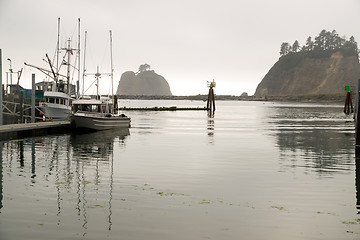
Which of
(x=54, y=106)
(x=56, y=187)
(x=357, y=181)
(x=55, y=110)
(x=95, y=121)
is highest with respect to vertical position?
(x=54, y=106)

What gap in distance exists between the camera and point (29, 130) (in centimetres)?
3284

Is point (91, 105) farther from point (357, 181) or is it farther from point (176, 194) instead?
point (357, 181)

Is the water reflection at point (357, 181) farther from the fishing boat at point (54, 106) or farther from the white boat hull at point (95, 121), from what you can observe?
the fishing boat at point (54, 106)

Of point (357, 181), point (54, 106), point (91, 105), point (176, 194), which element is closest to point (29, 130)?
point (91, 105)

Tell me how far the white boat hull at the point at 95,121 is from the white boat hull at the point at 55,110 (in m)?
12.7

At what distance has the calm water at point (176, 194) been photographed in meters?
10.5

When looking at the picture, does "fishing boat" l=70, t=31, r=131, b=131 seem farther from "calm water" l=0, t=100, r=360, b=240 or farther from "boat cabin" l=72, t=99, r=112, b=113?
"calm water" l=0, t=100, r=360, b=240

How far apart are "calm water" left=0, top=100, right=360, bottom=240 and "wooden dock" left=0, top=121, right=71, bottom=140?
13.7 feet

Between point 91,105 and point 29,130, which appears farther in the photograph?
point 91,105

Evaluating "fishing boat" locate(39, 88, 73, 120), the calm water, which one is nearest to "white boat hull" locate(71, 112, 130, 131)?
"fishing boat" locate(39, 88, 73, 120)

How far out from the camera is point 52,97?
51031 millimetres

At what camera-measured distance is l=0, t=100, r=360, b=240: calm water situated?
34.3 feet

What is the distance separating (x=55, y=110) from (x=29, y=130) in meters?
19.1

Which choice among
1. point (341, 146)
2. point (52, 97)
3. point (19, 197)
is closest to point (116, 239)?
point (19, 197)
